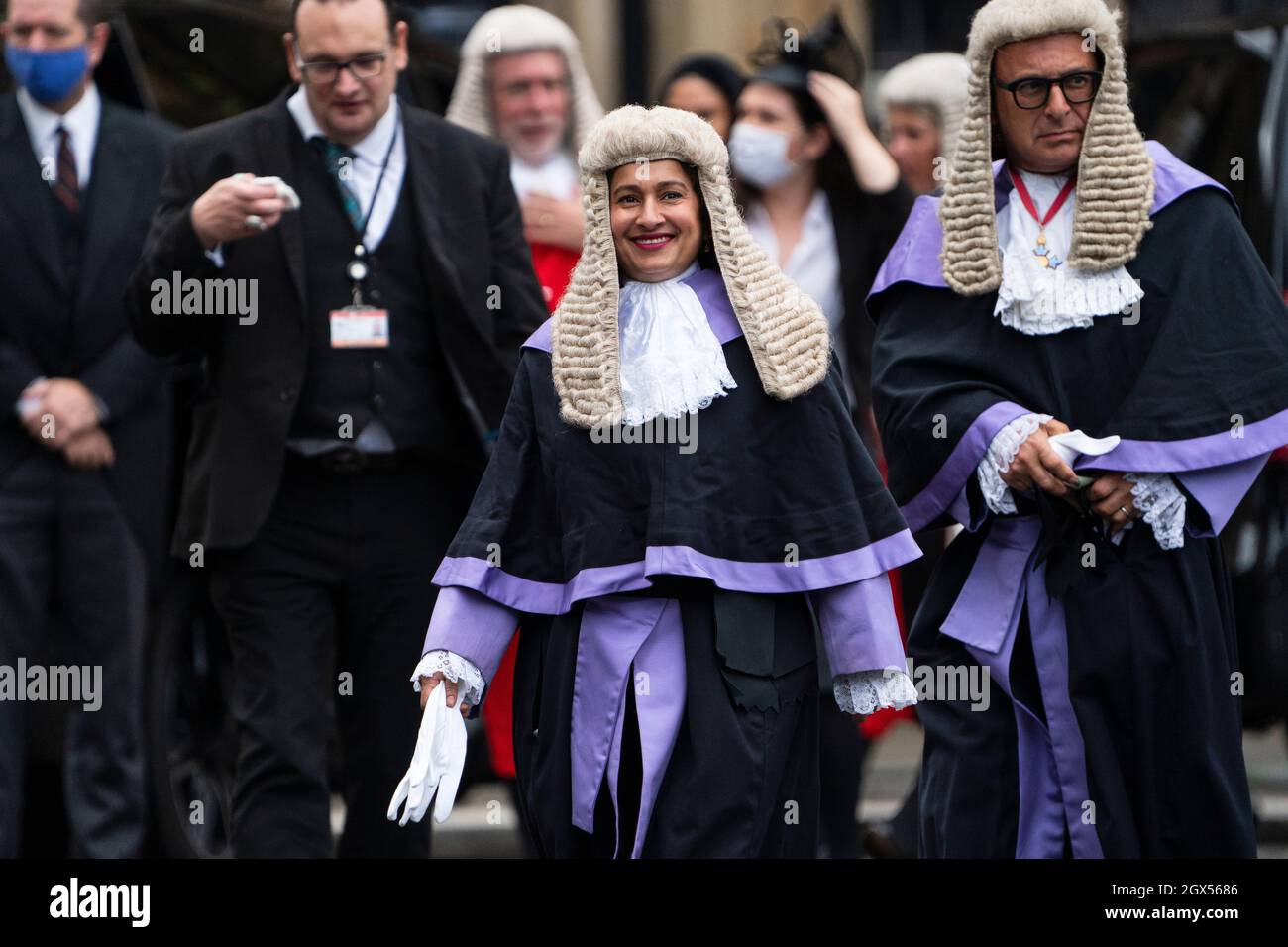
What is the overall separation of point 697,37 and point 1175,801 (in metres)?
7.78

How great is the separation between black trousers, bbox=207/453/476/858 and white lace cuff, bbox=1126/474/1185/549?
5.88ft

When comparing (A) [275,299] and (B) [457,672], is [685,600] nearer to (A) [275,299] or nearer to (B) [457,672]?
(B) [457,672]

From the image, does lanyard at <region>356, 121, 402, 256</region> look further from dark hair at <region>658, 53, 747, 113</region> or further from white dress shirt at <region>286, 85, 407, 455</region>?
dark hair at <region>658, 53, 747, 113</region>

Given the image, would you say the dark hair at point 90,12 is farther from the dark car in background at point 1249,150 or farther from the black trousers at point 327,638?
the dark car in background at point 1249,150

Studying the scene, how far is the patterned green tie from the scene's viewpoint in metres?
6.70

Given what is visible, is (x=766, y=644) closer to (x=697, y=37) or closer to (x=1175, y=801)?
(x=1175, y=801)

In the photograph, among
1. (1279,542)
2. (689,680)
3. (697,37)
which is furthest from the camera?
(697,37)

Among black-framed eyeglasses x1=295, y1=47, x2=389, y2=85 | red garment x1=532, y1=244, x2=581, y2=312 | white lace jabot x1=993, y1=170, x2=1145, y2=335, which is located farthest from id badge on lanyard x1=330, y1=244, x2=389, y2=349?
white lace jabot x1=993, y1=170, x2=1145, y2=335

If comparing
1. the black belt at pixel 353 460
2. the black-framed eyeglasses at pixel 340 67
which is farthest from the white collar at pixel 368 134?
the black belt at pixel 353 460

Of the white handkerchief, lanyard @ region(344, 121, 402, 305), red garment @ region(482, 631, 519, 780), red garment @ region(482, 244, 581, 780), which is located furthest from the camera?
red garment @ region(482, 244, 581, 780)

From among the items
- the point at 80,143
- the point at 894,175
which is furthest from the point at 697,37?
the point at 80,143

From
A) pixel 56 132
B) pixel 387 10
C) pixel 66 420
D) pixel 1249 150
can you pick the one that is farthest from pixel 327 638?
pixel 1249 150

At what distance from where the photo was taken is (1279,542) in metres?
7.88

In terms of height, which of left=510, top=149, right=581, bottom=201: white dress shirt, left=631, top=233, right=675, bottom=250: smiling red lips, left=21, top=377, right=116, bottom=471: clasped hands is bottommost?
left=21, top=377, right=116, bottom=471: clasped hands
